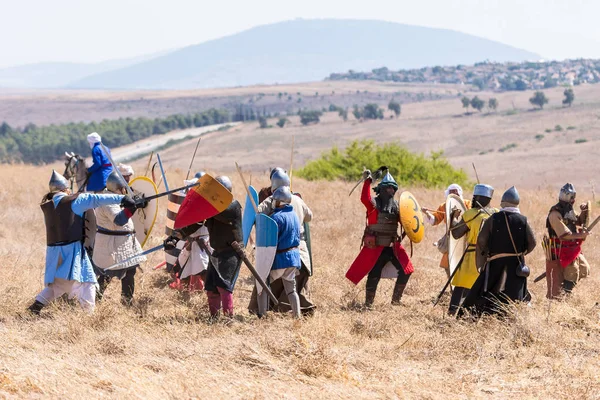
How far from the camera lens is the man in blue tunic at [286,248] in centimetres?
798

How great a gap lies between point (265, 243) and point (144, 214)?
6.02ft

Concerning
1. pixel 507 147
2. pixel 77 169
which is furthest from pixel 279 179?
pixel 507 147

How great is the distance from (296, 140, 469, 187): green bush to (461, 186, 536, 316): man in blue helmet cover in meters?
18.9

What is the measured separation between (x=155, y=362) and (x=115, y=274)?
222cm

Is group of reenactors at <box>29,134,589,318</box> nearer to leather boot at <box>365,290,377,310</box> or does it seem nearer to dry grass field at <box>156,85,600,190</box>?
leather boot at <box>365,290,377,310</box>

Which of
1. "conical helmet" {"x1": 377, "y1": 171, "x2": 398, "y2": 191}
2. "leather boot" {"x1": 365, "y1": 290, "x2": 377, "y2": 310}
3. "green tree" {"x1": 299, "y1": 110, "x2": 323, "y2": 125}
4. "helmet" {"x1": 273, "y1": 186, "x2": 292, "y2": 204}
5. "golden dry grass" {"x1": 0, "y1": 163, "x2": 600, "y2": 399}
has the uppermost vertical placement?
"helmet" {"x1": 273, "y1": 186, "x2": 292, "y2": 204}

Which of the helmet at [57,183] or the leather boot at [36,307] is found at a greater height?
the helmet at [57,183]

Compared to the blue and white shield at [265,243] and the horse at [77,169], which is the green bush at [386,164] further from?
the blue and white shield at [265,243]

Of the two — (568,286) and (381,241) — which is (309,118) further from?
(381,241)

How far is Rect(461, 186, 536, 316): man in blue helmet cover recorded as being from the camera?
7.80 meters

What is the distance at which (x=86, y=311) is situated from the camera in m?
7.79

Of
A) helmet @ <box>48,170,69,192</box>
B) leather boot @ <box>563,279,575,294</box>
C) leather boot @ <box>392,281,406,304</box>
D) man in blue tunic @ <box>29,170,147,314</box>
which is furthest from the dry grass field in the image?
helmet @ <box>48,170,69,192</box>

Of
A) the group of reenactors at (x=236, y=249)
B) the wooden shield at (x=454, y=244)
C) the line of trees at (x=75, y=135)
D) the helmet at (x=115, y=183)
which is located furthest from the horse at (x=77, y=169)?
the line of trees at (x=75, y=135)

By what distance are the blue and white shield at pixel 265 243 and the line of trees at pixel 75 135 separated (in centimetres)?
6783
